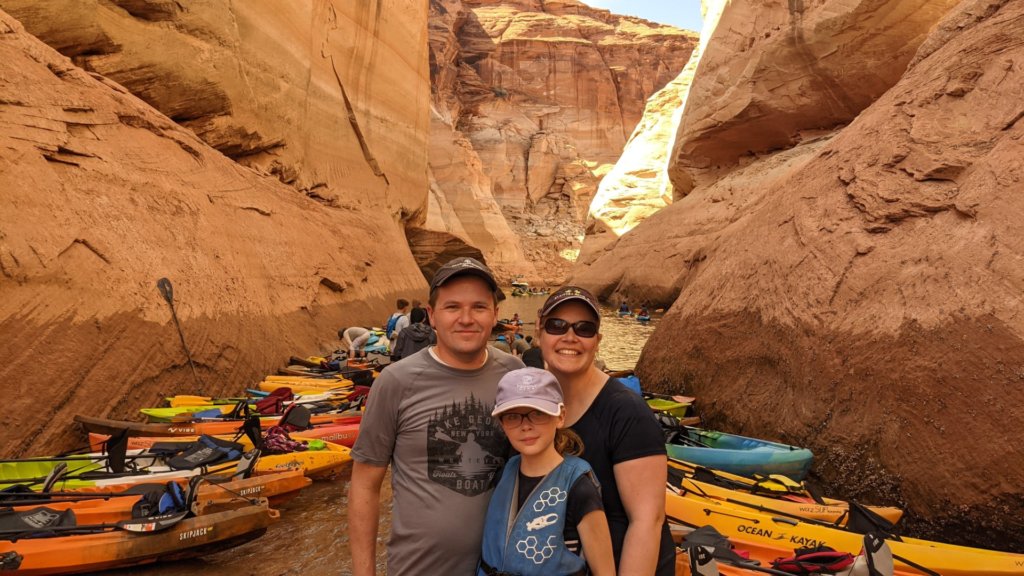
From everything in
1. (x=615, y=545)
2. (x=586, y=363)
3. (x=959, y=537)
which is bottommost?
(x=959, y=537)

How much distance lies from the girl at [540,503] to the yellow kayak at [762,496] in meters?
3.18

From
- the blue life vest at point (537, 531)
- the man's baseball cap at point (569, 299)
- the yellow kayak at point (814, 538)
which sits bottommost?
the yellow kayak at point (814, 538)

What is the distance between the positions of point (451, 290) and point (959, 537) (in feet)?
13.5

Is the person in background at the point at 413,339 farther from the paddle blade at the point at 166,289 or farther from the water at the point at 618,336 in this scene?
the water at the point at 618,336

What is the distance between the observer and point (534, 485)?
6.00 ft

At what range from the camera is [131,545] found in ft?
12.1

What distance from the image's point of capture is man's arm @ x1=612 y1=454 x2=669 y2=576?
1775 millimetres

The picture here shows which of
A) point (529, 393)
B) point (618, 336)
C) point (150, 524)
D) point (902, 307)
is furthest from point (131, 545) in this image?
point (618, 336)

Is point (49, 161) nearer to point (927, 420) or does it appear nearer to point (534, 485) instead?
point (534, 485)

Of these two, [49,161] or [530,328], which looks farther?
[530,328]

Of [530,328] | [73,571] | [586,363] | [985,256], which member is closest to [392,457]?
[586,363]

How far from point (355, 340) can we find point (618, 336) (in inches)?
317

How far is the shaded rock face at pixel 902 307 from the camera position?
13.5 feet

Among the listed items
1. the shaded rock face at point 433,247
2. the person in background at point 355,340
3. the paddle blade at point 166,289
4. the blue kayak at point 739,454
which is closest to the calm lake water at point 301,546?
the blue kayak at point 739,454
